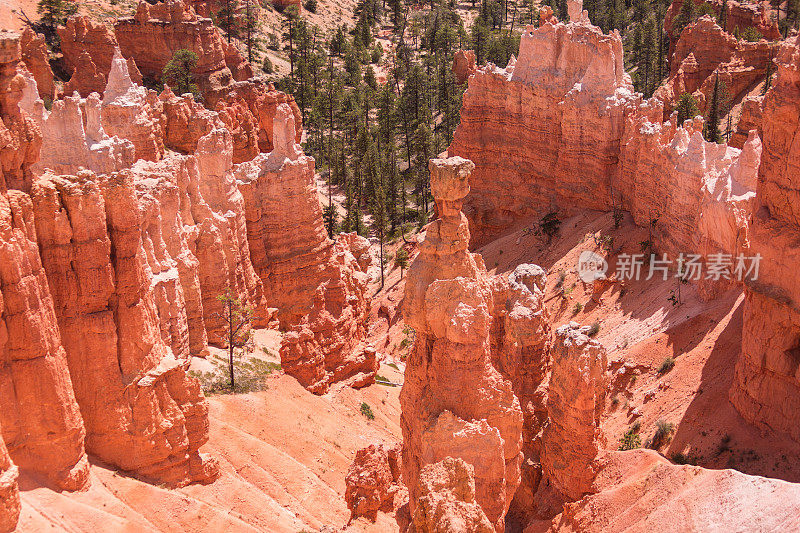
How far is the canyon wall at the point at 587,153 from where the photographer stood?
116ft

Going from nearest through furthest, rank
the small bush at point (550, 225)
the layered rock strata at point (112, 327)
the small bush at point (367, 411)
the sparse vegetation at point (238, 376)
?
1. the layered rock strata at point (112, 327)
2. the sparse vegetation at point (238, 376)
3. the small bush at point (367, 411)
4. the small bush at point (550, 225)

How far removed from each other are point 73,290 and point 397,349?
86.9 ft

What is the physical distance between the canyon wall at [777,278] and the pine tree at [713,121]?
36548mm

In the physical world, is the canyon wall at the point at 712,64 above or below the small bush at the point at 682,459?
above

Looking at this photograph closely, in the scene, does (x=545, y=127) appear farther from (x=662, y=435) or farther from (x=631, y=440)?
(x=662, y=435)

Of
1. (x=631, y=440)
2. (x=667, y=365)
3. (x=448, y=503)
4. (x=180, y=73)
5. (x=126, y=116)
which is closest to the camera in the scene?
(x=448, y=503)

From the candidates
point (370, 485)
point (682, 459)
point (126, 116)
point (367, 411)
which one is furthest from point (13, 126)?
point (126, 116)

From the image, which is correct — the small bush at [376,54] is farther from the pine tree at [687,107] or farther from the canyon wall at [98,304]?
the canyon wall at [98,304]

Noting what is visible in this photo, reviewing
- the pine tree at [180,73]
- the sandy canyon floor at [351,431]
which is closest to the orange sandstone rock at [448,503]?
the sandy canyon floor at [351,431]

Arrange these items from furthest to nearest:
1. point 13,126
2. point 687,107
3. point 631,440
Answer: point 687,107
point 631,440
point 13,126

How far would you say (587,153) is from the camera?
46625 millimetres

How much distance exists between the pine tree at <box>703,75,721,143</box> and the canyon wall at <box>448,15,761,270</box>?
15466 millimetres

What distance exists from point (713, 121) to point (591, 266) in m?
26.5

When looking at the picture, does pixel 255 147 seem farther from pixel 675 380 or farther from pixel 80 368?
pixel 80 368
